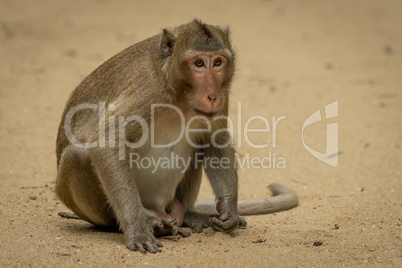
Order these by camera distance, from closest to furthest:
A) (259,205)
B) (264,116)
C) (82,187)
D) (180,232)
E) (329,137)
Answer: (82,187)
(180,232)
(259,205)
(329,137)
(264,116)

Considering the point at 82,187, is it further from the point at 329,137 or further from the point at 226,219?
the point at 329,137

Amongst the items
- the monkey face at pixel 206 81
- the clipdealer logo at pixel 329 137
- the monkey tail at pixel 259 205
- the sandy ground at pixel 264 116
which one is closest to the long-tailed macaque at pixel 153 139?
the monkey face at pixel 206 81

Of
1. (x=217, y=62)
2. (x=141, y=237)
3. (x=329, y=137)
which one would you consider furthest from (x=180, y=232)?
(x=329, y=137)

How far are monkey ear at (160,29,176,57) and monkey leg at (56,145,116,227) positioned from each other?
1.19 m

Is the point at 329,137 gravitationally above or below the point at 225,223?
above

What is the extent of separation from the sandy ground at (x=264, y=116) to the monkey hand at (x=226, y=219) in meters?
0.10

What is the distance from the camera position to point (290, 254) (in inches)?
220

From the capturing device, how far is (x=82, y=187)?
5887mm

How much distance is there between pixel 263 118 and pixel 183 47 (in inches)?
189

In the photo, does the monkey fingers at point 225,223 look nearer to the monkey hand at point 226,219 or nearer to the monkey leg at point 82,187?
the monkey hand at point 226,219

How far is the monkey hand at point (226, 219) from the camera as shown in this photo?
6.16m

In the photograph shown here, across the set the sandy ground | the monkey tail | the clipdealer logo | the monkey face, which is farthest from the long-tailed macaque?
the clipdealer logo

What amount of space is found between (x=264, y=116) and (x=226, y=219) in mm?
4452

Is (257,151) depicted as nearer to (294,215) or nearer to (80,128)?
(294,215)
